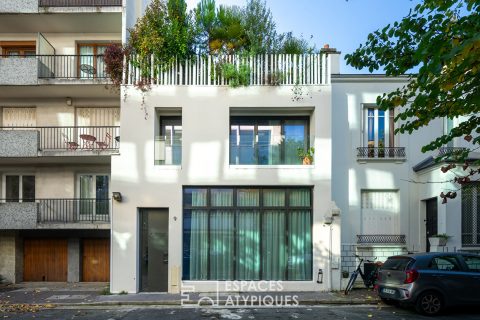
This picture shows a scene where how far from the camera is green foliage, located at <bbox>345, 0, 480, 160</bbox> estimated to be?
6543 mm

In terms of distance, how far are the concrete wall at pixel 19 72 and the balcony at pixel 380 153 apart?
37.4 ft

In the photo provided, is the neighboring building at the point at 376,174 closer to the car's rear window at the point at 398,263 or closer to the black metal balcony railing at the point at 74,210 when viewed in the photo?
the car's rear window at the point at 398,263

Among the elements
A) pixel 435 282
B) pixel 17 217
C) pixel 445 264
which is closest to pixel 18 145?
pixel 17 217

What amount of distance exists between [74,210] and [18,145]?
293cm

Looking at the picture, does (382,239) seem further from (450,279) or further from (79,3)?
(79,3)

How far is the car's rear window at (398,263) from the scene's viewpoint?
11.6 meters

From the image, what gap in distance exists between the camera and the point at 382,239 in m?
16.0

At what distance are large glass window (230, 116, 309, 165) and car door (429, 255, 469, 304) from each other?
538cm

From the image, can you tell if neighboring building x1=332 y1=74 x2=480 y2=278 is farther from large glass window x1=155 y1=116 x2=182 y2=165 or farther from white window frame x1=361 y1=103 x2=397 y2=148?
large glass window x1=155 y1=116 x2=182 y2=165

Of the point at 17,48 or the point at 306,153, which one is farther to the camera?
the point at 17,48

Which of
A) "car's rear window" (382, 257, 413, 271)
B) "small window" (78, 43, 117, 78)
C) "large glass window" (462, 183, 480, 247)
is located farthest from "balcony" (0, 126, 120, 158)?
"large glass window" (462, 183, 480, 247)

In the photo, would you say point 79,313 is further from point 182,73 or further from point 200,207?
point 182,73

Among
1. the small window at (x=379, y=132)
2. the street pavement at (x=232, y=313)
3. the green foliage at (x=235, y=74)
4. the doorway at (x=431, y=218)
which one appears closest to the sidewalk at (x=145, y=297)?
the street pavement at (x=232, y=313)

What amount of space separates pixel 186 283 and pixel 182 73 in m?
6.60
